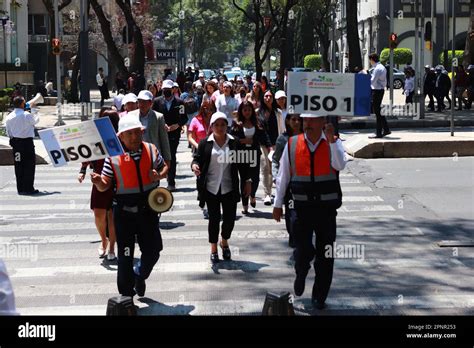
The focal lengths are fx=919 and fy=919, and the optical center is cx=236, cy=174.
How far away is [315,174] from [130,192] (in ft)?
5.59

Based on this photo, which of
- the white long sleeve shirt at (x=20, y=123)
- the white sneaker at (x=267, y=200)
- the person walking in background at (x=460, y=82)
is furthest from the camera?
the person walking in background at (x=460, y=82)

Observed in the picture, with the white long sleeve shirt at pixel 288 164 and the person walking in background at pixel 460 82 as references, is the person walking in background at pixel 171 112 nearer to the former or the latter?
the white long sleeve shirt at pixel 288 164

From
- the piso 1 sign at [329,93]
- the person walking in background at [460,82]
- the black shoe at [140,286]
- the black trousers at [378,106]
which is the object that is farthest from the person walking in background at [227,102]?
the person walking in background at [460,82]

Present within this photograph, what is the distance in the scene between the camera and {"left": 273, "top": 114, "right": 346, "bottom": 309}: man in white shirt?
8320 millimetres

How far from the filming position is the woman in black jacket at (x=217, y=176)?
10.3 metres

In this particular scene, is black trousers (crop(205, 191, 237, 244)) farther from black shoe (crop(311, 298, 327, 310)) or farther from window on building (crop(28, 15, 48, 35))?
window on building (crop(28, 15, 48, 35))

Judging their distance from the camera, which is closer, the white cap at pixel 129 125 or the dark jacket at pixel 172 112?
the white cap at pixel 129 125

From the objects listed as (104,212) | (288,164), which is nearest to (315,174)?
(288,164)

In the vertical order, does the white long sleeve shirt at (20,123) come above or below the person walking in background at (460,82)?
below

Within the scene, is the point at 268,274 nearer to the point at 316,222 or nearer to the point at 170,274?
the point at 170,274

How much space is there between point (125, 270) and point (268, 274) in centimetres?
211

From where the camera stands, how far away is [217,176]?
10312mm

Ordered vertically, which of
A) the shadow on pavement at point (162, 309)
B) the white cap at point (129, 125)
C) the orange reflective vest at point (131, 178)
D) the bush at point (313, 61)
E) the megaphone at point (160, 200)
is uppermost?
the bush at point (313, 61)
